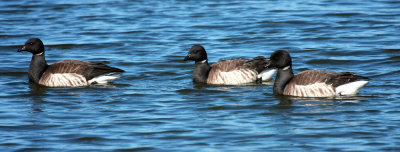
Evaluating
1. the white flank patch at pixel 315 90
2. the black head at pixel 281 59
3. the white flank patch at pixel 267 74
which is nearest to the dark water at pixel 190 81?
the white flank patch at pixel 315 90

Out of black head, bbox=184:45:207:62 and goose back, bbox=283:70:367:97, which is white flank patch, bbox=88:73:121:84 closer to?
black head, bbox=184:45:207:62

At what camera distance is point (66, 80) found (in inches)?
563

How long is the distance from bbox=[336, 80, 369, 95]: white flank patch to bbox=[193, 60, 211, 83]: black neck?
351 centimetres

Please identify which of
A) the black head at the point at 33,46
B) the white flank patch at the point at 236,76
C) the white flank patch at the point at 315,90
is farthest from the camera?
the black head at the point at 33,46

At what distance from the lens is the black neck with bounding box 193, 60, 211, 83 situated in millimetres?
14718

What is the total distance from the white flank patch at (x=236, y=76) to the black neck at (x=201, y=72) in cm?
41

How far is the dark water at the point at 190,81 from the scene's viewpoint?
9.91 m

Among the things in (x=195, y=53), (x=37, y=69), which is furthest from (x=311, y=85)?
(x=37, y=69)

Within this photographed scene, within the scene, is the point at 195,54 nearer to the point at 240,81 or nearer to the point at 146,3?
the point at 240,81

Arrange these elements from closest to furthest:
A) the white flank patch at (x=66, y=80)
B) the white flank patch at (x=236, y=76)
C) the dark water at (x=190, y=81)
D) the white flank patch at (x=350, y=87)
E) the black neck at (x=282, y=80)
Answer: the dark water at (x=190, y=81), the white flank patch at (x=350, y=87), the black neck at (x=282, y=80), the white flank patch at (x=66, y=80), the white flank patch at (x=236, y=76)

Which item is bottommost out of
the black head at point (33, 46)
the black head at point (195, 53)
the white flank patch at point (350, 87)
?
the white flank patch at point (350, 87)

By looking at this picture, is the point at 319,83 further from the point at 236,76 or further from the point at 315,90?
the point at 236,76

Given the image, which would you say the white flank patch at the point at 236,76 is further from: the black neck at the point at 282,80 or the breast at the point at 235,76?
the black neck at the point at 282,80

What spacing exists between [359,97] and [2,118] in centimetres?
691
